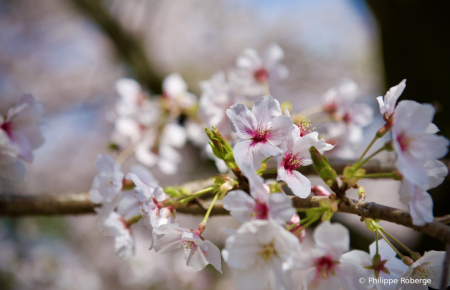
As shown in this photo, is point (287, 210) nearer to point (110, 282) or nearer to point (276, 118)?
point (276, 118)

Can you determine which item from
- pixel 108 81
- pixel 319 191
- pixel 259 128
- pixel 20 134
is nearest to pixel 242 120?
pixel 259 128

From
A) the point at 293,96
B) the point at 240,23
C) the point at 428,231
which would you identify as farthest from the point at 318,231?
the point at 240,23

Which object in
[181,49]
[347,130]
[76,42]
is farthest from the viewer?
[181,49]

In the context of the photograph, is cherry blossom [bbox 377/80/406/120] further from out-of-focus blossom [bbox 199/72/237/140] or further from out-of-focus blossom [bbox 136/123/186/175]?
out-of-focus blossom [bbox 136/123/186/175]

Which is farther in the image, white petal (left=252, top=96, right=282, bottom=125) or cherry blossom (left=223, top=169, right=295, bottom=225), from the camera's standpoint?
white petal (left=252, top=96, right=282, bottom=125)

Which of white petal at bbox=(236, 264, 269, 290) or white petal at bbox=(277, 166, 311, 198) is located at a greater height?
white petal at bbox=(277, 166, 311, 198)

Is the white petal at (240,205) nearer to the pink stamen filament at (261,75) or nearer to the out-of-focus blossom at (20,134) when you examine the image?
the out-of-focus blossom at (20,134)

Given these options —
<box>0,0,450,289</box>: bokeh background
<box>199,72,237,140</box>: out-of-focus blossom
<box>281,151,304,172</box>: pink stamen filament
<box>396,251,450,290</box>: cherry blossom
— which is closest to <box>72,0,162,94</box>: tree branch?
<box>0,0,450,289</box>: bokeh background
